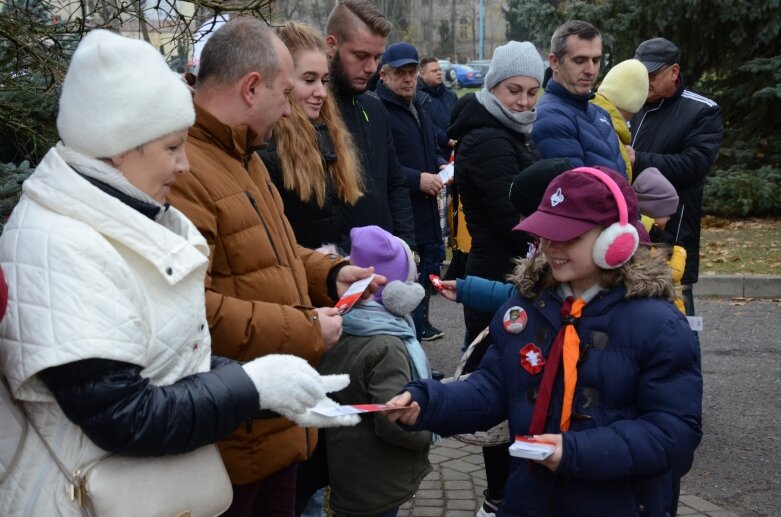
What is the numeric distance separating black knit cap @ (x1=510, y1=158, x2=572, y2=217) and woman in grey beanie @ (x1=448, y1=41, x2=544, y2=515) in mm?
879

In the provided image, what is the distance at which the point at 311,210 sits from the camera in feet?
12.9

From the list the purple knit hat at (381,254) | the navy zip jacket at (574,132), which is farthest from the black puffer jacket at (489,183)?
the purple knit hat at (381,254)

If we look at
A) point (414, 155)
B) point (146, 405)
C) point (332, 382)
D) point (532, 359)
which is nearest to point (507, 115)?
point (532, 359)

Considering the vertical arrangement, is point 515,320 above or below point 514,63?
below

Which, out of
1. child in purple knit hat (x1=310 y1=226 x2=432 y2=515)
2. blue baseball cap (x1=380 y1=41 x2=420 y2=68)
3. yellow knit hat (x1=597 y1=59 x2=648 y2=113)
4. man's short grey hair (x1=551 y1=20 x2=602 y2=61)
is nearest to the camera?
child in purple knit hat (x1=310 y1=226 x2=432 y2=515)

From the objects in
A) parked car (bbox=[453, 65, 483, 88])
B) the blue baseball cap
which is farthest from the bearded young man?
parked car (bbox=[453, 65, 483, 88])

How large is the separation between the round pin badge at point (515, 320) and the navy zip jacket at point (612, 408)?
0.05 feet

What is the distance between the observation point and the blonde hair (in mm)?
3781

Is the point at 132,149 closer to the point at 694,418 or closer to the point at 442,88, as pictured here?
the point at 694,418

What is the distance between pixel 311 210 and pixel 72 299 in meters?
1.96

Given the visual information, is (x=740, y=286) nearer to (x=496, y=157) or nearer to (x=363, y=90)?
(x=496, y=157)

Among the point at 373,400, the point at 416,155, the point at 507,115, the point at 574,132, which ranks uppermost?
the point at 507,115

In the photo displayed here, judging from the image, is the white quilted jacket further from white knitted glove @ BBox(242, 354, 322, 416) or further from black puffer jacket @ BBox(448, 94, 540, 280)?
black puffer jacket @ BBox(448, 94, 540, 280)

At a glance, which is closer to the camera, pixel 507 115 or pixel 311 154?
pixel 311 154
